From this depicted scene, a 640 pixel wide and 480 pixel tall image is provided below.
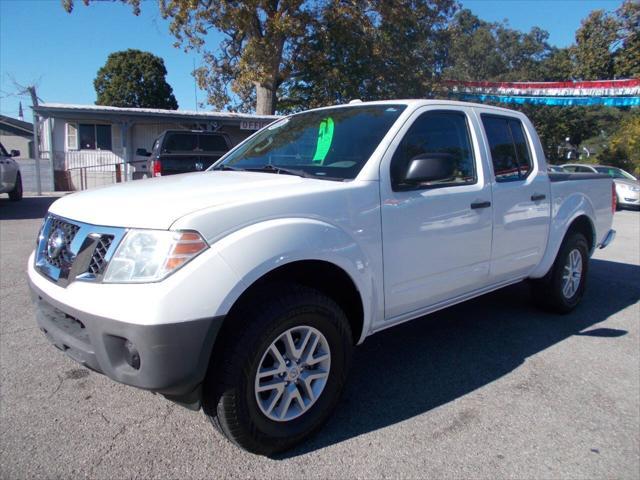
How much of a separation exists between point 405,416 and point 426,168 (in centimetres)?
149

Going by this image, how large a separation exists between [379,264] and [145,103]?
38358 millimetres

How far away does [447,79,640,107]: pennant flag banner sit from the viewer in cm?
Answer: 2191

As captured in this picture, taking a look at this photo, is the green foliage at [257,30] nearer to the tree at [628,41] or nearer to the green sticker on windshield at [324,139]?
the green sticker on windshield at [324,139]

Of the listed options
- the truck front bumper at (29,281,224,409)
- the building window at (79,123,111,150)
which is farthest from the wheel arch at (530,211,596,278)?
the building window at (79,123,111,150)

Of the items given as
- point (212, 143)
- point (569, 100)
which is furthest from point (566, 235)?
point (569, 100)

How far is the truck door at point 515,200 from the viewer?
386 centimetres

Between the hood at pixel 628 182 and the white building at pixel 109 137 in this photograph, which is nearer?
the hood at pixel 628 182

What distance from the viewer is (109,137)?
819 inches

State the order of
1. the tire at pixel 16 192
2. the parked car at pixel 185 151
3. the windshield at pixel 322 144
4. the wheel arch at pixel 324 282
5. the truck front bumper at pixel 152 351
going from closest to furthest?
the truck front bumper at pixel 152 351
the wheel arch at pixel 324 282
the windshield at pixel 322 144
the parked car at pixel 185 151
the tire at pixel 16 192

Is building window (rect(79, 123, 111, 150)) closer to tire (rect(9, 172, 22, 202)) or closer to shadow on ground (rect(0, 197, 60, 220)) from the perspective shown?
shadow on ground (rect(0, 197, 60, 220))

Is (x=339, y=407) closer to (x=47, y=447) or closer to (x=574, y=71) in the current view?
(x=47, y=447)

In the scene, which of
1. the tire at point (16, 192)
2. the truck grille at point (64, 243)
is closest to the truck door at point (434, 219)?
the truck grille at point (64, 243)

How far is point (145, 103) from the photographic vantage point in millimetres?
37312

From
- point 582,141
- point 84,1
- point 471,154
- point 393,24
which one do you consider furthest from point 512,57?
point 471,154
